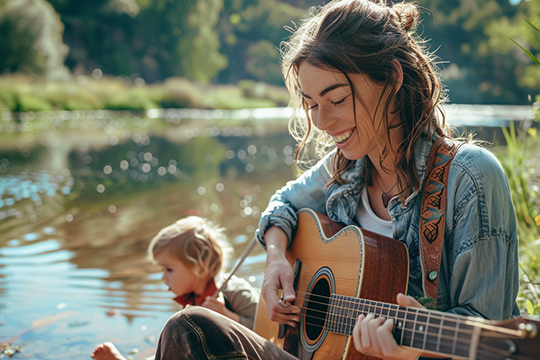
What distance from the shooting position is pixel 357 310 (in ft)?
5.11

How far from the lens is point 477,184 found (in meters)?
1.51

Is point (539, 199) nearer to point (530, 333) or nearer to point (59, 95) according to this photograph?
point (530, 333)

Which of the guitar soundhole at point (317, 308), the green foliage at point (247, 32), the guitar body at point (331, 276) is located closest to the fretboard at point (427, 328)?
the guitar body at point (331, 276)

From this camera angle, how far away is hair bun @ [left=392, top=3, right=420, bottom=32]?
70.7 inches

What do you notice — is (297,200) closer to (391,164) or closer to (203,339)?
(391,164)

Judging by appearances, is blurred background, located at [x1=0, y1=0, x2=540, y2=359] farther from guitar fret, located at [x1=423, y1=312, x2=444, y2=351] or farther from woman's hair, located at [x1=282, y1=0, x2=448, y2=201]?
guitar fret, located at [x1=423, y1=312, x2=444, y2=351]

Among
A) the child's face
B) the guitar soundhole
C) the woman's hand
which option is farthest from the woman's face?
the child's face

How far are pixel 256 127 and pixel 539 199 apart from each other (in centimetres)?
1480

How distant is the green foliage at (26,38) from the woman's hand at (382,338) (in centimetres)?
2495

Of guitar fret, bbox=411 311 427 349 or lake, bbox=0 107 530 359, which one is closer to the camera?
guitar fret, bbox=411 311 427 349

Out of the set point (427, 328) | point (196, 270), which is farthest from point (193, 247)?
point (427, 328)

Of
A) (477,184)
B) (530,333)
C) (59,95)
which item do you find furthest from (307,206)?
(59,95)

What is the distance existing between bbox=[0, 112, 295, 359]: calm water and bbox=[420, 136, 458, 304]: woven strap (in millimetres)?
1627

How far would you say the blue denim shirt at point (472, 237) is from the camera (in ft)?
4.83
